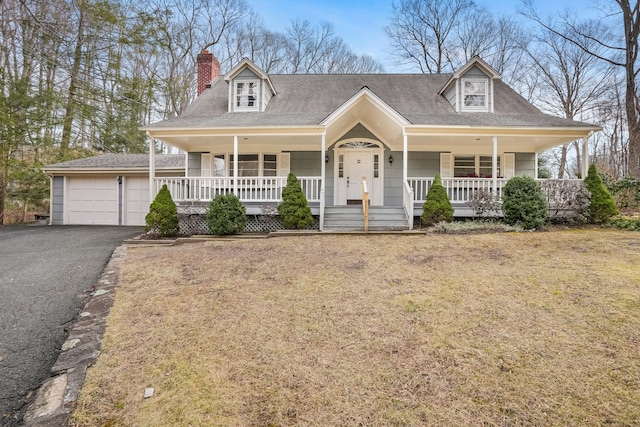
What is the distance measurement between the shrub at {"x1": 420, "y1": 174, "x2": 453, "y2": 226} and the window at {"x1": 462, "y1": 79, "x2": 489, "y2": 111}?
442 centimetres

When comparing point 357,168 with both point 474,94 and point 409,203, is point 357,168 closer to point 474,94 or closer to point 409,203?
point 409,203

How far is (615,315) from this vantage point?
3.24 m

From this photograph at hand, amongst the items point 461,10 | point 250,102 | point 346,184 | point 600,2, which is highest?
point 461,10

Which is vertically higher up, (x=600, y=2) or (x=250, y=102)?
(x=600, y=2)

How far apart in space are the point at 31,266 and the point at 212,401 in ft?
20.0

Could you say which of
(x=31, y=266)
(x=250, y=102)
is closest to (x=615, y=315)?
(x=31, y=266)

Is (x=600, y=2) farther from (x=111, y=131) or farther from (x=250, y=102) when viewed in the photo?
(x=111, y=131)

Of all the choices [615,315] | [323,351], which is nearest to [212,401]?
[323,351]

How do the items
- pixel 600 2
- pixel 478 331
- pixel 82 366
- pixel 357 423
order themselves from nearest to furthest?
pixel 357 423 → pixel 82 366 → pixel 478 331 → pixel 600 2

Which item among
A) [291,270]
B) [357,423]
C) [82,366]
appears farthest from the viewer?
[291,270]

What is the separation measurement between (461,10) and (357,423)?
25.8m

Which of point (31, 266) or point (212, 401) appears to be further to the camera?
point (31, 266)

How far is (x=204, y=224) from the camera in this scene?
381 inches

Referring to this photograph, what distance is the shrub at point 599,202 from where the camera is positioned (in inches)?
339
